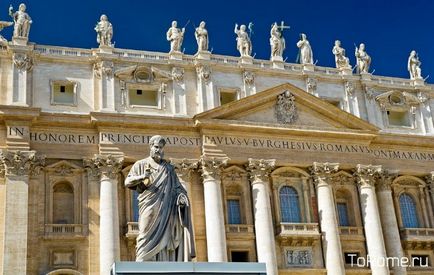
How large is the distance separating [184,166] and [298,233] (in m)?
6.02

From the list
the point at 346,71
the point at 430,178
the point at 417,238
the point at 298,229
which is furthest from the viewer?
the point at 346,71

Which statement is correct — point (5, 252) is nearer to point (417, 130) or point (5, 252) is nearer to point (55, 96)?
point (55, 96)

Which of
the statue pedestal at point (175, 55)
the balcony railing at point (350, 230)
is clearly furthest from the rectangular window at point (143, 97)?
the balcony railing at point (350, 230)

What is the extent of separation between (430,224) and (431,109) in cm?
665

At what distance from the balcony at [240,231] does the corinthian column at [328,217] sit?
3433 millimetres

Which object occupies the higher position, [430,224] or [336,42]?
[336,42]

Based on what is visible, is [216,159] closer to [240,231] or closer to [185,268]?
[240,231]

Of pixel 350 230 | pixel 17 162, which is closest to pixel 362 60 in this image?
pixel 350 230

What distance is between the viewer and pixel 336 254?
100 feet

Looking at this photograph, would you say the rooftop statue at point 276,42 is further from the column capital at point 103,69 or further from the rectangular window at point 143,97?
the column capital at point 103,69

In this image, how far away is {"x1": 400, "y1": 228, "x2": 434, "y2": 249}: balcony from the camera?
3291 cm

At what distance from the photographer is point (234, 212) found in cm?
3100

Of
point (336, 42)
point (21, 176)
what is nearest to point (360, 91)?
point (336, 42)

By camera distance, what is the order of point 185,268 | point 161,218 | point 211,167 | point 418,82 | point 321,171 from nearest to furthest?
point 185,268 → point 161,218 → point 211,167 → point 321,171 → point 418,82
